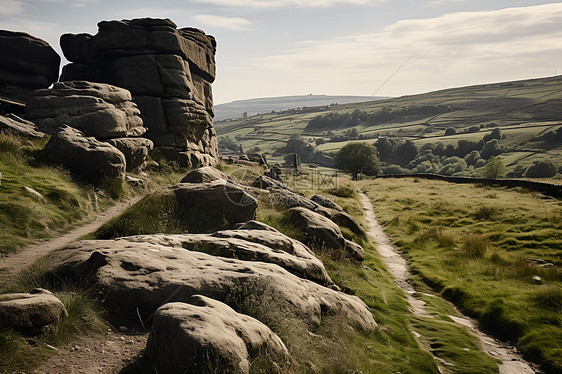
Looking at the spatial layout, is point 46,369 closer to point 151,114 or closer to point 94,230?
point 94,230

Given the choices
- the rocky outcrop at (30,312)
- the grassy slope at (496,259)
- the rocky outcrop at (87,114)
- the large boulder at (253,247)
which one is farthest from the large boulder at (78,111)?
the grassy slope at (496,259)

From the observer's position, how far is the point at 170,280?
848cm

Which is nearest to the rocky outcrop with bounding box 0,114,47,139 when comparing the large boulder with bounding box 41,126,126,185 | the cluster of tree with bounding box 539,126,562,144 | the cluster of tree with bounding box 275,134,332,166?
the large boulder with bounding box 41,126,126,185

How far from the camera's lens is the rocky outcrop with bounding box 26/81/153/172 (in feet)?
75.8

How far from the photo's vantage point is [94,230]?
47.4 ft

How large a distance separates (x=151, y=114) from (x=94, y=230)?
63.5ft

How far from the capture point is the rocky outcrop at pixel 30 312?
589cm

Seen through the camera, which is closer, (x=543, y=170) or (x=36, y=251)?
(x=36, y=251)

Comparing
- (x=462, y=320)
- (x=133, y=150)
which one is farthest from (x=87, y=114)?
(x=462, y=320)

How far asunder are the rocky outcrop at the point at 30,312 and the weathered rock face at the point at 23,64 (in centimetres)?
3159

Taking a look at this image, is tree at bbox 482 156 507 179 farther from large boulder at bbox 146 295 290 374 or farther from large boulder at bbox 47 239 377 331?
large boulder at bbox 146 295 290 374

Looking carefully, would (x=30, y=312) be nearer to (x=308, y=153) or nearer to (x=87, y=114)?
(x=87, y=114)

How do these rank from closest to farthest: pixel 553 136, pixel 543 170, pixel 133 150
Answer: pixel 133 150 < pixel 543 170 < pixel 553 136

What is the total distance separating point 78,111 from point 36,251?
14.8 meters
